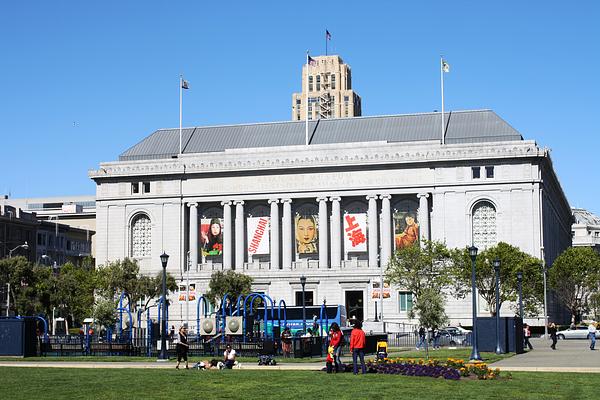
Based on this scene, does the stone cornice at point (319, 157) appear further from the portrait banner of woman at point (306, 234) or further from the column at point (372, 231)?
the portrait banner of woman at point (306, 234)

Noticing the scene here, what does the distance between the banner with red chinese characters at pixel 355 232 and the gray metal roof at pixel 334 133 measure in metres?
11.9

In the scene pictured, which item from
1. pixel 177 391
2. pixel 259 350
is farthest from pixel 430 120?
pixel 177 391

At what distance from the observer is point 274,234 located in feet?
434

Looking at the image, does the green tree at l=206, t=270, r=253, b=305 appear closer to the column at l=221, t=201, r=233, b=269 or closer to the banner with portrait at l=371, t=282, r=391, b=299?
the column at l=221, t=201, r=233, b=269

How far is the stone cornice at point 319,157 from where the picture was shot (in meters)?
123

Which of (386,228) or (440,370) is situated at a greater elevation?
(386,228)

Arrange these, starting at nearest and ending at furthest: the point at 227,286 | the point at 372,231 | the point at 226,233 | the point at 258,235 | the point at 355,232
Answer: the point at 227,286, the point at 372,231, the point at 355,232, the point at 258,235, the point at 226,233

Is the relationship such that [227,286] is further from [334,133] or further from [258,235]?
[334,133]

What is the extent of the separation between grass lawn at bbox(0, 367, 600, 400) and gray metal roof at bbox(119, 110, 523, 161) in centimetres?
9169

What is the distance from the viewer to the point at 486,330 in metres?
62.8

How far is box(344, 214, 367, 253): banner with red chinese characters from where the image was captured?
12862 centimetres

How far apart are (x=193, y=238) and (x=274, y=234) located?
1109 centimetres

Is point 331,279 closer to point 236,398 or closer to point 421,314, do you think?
point 421,314

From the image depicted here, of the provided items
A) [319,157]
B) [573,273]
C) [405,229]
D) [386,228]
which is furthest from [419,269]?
[573,273]
